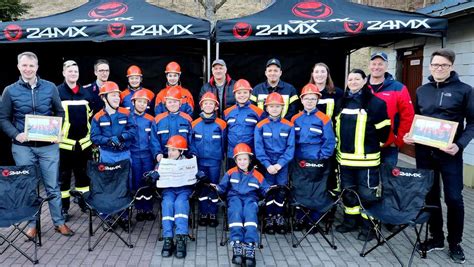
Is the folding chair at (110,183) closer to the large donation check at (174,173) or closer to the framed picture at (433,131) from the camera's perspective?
the large donation check at (174,173)

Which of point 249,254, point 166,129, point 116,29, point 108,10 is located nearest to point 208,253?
point 249,254

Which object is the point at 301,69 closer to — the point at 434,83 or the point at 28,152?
the point at 434,83

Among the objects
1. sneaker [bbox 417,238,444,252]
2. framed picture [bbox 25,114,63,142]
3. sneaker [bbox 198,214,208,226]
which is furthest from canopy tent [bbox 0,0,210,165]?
sneaker [bbox 417,238,444,252]

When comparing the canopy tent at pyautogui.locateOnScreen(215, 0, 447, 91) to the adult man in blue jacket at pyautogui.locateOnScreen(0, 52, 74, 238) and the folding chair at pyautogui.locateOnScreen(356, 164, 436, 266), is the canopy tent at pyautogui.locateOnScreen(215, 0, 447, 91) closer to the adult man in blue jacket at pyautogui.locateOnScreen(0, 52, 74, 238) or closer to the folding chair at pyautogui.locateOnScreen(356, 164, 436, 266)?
the folding chair at pyautogui.locateOnScreen(356, 164, 436, 266)

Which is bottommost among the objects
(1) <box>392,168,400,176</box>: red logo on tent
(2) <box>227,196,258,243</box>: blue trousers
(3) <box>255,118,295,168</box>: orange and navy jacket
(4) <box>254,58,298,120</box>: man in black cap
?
(2) <box>227,196,258,243</box>: blue trousers

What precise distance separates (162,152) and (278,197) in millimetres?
1478

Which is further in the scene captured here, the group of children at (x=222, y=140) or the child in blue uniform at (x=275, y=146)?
the child in blue uniform at (x=275, y=146)

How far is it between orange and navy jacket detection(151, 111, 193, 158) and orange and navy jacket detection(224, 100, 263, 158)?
0.50m

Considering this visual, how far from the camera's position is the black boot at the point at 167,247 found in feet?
12.6

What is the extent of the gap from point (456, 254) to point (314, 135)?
1.87 metres

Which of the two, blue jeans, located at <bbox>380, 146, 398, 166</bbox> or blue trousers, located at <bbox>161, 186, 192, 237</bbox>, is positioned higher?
blue jeans, located at <bbox>380, 146, 398, 166</bbox>

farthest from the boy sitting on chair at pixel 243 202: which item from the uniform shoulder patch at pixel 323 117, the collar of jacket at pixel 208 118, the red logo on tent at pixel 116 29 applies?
the red logo on tent at pixel 116 29

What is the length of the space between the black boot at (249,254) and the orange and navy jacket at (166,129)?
4.85 feet

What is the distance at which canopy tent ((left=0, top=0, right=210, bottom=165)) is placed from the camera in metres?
5.03
